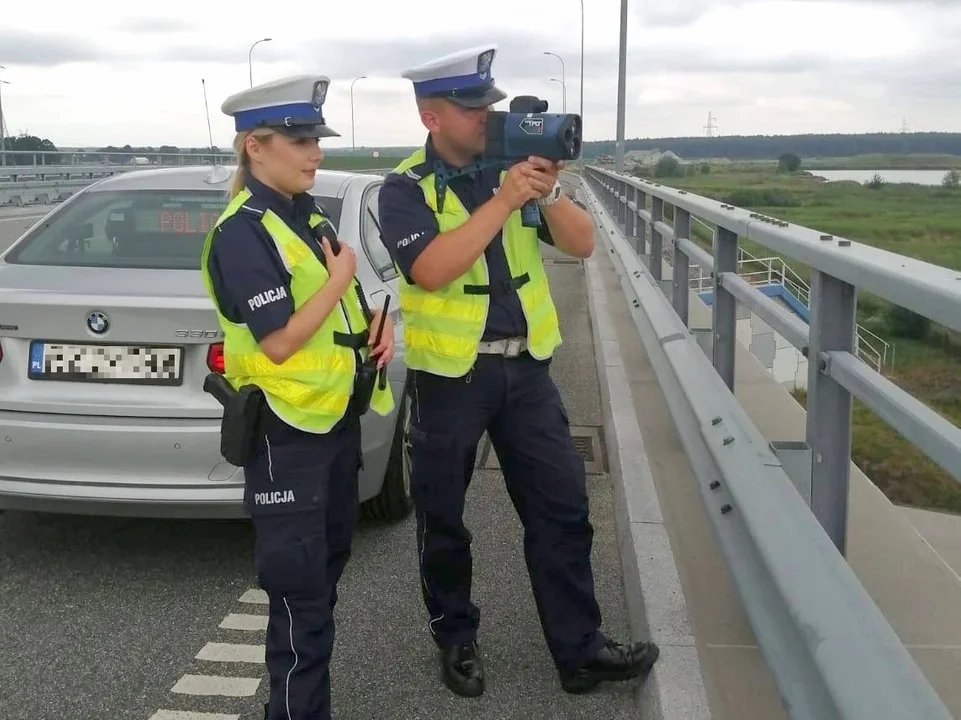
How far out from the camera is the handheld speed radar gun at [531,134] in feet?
9.88

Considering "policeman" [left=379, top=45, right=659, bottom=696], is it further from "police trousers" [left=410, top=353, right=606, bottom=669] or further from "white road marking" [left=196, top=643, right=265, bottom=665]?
"white road marking" [left=196, top=643, right=265, bottom=665]

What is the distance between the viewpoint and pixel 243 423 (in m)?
2.88

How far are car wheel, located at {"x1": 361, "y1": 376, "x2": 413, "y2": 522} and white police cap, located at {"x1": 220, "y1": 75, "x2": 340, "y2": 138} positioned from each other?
2.13 meters

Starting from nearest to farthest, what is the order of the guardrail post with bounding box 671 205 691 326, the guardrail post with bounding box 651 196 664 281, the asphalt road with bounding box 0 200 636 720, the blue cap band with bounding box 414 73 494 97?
the blue cap band with bounding box 414 73 494 97 < the asphalt road with bounding box 0 200 636 720 < the guardrail post with bounding box 671 205 691 326 < the guardrail post with bounding box 651 196 664 281

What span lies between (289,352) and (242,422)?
225 mm

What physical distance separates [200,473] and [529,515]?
1385mm

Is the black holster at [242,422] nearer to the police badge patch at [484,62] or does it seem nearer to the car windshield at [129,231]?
the police badge patch at [484,62]

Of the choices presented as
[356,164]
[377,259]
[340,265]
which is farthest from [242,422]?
[356,164]

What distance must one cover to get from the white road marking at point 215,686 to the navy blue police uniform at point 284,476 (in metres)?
0.54

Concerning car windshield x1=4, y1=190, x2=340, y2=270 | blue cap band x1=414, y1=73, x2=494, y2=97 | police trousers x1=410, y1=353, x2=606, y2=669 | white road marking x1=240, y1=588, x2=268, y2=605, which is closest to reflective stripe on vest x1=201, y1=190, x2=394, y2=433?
police trousers x1=410, y1=353, x2=606, y2=669

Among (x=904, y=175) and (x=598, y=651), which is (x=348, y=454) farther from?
(x=904, y=175)

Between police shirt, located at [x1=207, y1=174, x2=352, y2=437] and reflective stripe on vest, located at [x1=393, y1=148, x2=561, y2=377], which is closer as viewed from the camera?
police shirt, located at [x1=207, y1=174, x2=352, y2=437]

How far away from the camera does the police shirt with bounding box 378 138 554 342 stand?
3180 millimetres

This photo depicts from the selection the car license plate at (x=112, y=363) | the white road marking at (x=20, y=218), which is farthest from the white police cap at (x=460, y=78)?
the white road marking at (x=20, y=218)
